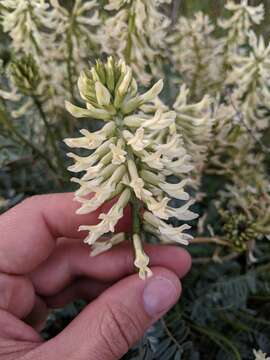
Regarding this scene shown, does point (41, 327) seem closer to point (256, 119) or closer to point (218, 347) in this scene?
point (218, 347)

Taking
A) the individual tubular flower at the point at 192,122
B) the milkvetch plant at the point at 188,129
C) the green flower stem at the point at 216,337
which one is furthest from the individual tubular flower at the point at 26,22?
the green flower stem at the point at 216,337

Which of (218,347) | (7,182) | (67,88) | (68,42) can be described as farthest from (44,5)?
(218,347)

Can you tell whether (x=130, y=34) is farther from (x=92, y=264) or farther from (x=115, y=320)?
(x=115, y=320)

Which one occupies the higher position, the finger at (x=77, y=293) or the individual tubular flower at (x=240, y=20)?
the individual tubular flower at (x=240, y=20)

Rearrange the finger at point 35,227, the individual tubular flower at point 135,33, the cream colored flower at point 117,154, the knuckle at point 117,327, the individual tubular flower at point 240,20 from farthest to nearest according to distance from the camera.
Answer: the individual tubular flower at point 240,20 < the individual tubular flower at point 135,33 < the finger at point 35,227 < the knuckle at point 117,327 < the cream colored flower at point 117,154

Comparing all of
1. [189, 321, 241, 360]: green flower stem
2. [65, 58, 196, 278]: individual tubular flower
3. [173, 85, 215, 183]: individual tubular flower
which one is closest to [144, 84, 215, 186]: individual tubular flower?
[173, 85, 215, 183]: individual tubular flower

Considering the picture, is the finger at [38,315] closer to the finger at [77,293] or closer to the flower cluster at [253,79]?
the finger at [77,293]

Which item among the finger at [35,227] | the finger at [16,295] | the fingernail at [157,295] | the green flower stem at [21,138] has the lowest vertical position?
the finger at [16,295]
